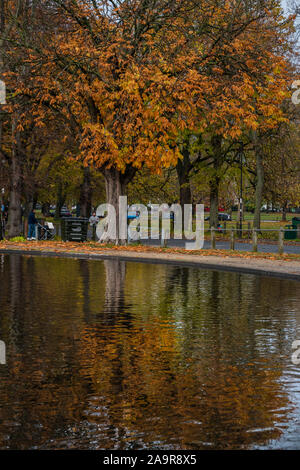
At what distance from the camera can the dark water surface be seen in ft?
21.7

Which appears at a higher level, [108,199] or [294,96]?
[294,96]

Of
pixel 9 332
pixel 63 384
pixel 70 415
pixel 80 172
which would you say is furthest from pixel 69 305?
A: pixel 80 172

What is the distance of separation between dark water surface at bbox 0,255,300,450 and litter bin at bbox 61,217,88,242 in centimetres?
2290

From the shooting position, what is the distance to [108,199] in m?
38.3

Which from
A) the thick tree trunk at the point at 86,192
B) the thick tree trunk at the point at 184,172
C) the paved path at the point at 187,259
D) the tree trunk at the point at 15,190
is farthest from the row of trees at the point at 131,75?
the thick tree trunk at the point at 86,192

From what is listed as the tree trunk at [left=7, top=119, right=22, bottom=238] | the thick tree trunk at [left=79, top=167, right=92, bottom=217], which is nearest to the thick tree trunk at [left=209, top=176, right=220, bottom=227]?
the thick tree trunk at [left=79, top=167, right=92, bottom=217]

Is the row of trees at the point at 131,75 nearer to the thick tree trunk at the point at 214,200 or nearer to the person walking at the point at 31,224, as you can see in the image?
the person walking at the point at 31,224

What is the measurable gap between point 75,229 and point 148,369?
32.4m

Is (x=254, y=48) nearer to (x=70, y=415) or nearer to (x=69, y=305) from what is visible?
(x=69, y=305)

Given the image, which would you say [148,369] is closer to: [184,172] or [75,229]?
[75,229]

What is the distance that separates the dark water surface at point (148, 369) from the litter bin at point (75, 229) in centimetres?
2290

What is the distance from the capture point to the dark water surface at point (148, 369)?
6.62 m

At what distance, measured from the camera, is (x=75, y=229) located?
41.5 metres

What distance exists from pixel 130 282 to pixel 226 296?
12.7 feet
